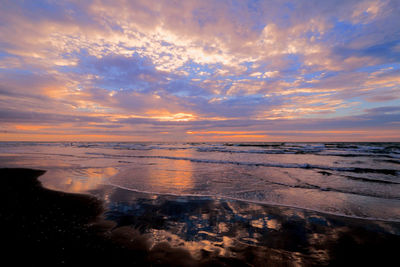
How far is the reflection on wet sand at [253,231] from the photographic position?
3369mm

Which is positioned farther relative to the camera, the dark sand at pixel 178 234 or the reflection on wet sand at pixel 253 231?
the reflection on wet sand at pixel 253 231

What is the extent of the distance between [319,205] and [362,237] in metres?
2.05

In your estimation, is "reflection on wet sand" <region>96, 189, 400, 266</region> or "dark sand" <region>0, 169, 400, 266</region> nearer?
"dark sand" <region>0, 169, 400, 266</region>

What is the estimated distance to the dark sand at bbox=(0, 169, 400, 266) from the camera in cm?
315

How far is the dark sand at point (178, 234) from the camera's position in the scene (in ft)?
10.3

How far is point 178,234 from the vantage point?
4035mm

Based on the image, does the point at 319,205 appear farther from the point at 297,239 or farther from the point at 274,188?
the point at 297,239

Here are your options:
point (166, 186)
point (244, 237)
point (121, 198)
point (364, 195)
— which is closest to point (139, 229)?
point (244, 237)

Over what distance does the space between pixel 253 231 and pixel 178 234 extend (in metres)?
1.74

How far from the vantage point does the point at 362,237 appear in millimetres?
4055

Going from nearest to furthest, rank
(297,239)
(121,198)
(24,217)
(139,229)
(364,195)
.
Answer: (297,239), (139,229), (24,217), (121,198), (364,195)

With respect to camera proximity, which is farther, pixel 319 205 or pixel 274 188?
pixel 274 188

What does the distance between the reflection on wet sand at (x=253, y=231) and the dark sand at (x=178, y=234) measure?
0.02 m

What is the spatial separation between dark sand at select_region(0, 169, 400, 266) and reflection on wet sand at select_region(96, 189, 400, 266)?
19mm
